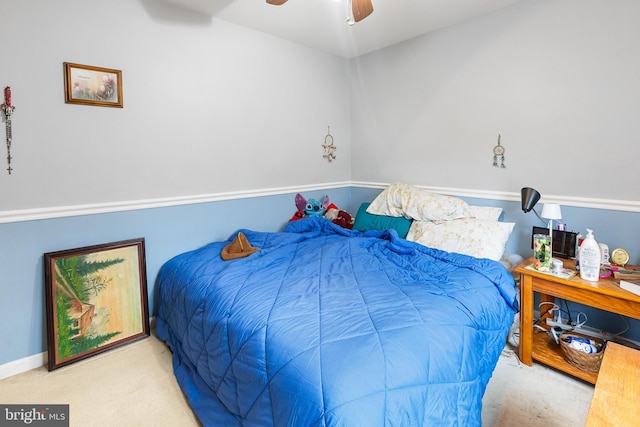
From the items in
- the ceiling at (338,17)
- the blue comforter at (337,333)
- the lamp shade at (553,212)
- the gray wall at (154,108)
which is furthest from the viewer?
the ceiling at (338,17)

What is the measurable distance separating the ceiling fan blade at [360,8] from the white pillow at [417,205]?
5.02 ft

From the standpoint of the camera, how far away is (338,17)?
2.57m

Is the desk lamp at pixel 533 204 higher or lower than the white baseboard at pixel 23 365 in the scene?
higher

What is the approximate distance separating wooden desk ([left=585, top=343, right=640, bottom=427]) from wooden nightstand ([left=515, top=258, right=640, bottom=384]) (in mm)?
640

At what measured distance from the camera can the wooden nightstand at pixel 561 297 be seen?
163cm

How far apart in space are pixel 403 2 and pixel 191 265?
2.44m

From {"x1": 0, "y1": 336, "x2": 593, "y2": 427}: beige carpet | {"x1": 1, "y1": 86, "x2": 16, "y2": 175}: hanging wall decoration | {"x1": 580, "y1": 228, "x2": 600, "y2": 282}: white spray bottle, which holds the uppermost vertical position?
{"x1": 1, "y1": 86, "x2": 16, "y2": 175}: hanging wall decoration

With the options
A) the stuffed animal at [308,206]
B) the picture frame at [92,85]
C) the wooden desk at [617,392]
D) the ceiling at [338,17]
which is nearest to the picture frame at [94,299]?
the picture frame at [92,85]

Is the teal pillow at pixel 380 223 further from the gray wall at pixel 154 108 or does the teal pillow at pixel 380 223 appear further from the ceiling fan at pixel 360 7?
the ceiling fan at pixel 360 7

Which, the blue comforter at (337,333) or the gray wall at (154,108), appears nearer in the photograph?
the blue comforter at (337,333)

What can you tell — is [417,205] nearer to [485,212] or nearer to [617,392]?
[485,212]

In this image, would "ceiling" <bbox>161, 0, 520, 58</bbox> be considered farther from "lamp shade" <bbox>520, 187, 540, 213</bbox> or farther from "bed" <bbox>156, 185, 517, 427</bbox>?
"bed" <bbox>156, 185, 517, 427</bbox>

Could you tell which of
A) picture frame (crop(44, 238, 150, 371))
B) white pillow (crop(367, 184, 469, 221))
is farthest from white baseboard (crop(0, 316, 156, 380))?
white pillow (crop(367, 184, 469, 221))

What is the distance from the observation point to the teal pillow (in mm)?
2791
